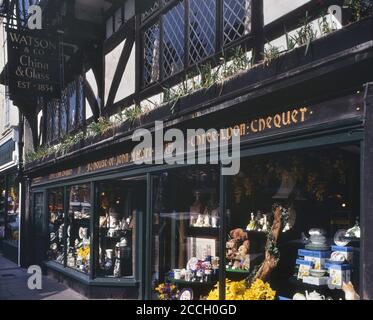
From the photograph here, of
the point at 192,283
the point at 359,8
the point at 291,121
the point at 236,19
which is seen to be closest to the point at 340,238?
the point at 291,121

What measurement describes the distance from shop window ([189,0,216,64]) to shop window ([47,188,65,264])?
6.69 metres

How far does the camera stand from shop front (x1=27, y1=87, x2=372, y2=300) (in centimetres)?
451

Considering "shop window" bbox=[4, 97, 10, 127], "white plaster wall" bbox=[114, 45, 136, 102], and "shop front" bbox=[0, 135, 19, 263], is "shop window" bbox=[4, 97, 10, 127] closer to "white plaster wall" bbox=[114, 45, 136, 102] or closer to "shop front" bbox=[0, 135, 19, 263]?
"shop front" bbox=[0, 135, 19, 263]

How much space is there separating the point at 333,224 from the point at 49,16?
7.86 meters

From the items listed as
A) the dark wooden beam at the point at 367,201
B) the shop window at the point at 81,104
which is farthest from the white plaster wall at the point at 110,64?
the dark wooden beam at the point at 367,201

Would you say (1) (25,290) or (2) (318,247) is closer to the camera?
(2) (318,247)

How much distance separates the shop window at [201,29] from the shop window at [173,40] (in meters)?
0.25

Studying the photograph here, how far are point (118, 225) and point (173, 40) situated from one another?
423 cm

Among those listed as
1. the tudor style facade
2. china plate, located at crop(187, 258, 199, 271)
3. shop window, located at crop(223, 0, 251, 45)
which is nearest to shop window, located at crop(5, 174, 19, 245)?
the tudor style facade

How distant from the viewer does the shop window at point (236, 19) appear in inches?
212

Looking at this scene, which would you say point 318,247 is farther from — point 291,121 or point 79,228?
point 79,228

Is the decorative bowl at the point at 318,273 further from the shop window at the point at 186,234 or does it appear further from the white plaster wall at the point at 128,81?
the white plaster wall at the point at 128,81

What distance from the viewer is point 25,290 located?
10.4m

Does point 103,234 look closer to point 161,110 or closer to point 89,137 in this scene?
point 89,137
